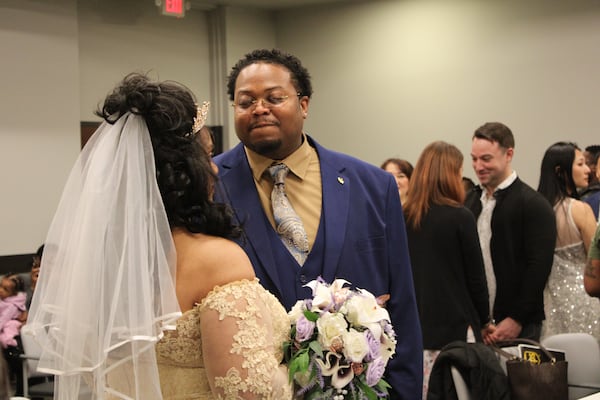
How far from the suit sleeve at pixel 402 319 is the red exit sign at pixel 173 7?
21.0 feet

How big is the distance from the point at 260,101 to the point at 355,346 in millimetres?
874

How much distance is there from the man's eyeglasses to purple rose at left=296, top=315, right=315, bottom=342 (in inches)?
30.2

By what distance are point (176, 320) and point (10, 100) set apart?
21.2 feet

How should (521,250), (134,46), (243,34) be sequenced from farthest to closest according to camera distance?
(243,34)
(134,46)
(521,250)

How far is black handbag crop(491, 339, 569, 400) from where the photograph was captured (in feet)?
12.8

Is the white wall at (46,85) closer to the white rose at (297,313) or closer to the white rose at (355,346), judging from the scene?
the white rose at (297,313)

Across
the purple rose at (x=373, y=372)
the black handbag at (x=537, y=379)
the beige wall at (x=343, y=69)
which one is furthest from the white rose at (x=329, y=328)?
the beige wall at (x=343, y=69)

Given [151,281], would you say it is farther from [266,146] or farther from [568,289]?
[568,289]

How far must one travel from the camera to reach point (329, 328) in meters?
2.27

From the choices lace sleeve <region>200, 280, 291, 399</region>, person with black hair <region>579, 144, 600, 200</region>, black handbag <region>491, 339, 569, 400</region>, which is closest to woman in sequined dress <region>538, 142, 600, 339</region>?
black handbag <region>491, 339, 569, 400</region>

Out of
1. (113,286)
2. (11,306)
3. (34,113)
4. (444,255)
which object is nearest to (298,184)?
(113,286)

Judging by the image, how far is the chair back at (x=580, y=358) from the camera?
14.3 ft

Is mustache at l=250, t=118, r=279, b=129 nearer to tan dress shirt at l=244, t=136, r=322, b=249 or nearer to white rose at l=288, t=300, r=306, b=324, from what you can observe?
tan dress shirt at l=244, t=136, r=322, b=249

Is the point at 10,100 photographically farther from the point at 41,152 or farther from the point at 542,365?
the point at 542,365
